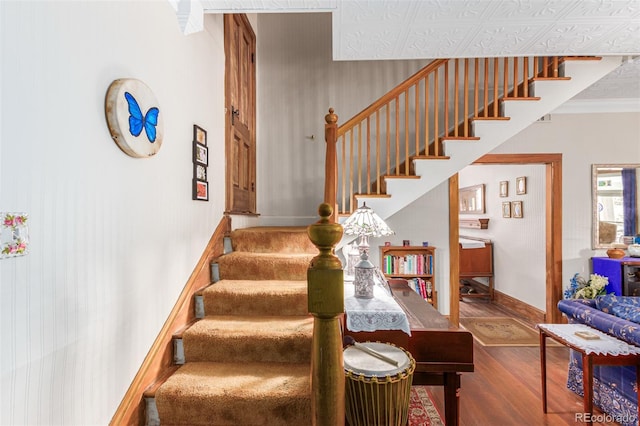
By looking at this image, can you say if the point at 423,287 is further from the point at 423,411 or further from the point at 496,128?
the point at 496,128

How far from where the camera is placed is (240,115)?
3221mm

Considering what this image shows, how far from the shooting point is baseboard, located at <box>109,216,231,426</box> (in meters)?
1.41

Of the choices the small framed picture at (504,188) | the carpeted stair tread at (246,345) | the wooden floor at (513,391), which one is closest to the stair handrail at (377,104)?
the carpeted stair tread at (246,345)

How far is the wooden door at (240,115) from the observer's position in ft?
9.22

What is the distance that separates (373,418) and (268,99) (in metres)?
3.57

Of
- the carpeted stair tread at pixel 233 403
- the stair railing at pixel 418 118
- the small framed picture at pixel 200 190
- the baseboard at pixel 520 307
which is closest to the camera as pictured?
the carpeted stair tread at pixel 233 403

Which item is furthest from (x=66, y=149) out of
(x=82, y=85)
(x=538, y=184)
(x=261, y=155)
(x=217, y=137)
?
(x=538, y=184)

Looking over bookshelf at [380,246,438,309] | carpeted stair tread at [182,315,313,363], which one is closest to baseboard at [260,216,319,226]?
bookshelf at [380,246,438,309]

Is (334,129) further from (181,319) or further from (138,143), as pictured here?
(181,319)

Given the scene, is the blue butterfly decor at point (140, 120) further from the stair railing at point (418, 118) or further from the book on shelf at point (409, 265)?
the book on shelf at point (409, 265)

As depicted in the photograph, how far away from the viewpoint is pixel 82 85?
3.91ft

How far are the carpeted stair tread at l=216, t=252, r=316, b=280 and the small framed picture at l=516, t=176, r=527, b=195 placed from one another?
389cm

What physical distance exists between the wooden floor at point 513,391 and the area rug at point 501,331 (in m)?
0.15

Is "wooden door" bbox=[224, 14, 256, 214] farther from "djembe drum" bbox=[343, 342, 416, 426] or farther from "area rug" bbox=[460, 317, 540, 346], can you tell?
"area rug" bbox=[460, 317, 540, 346]
